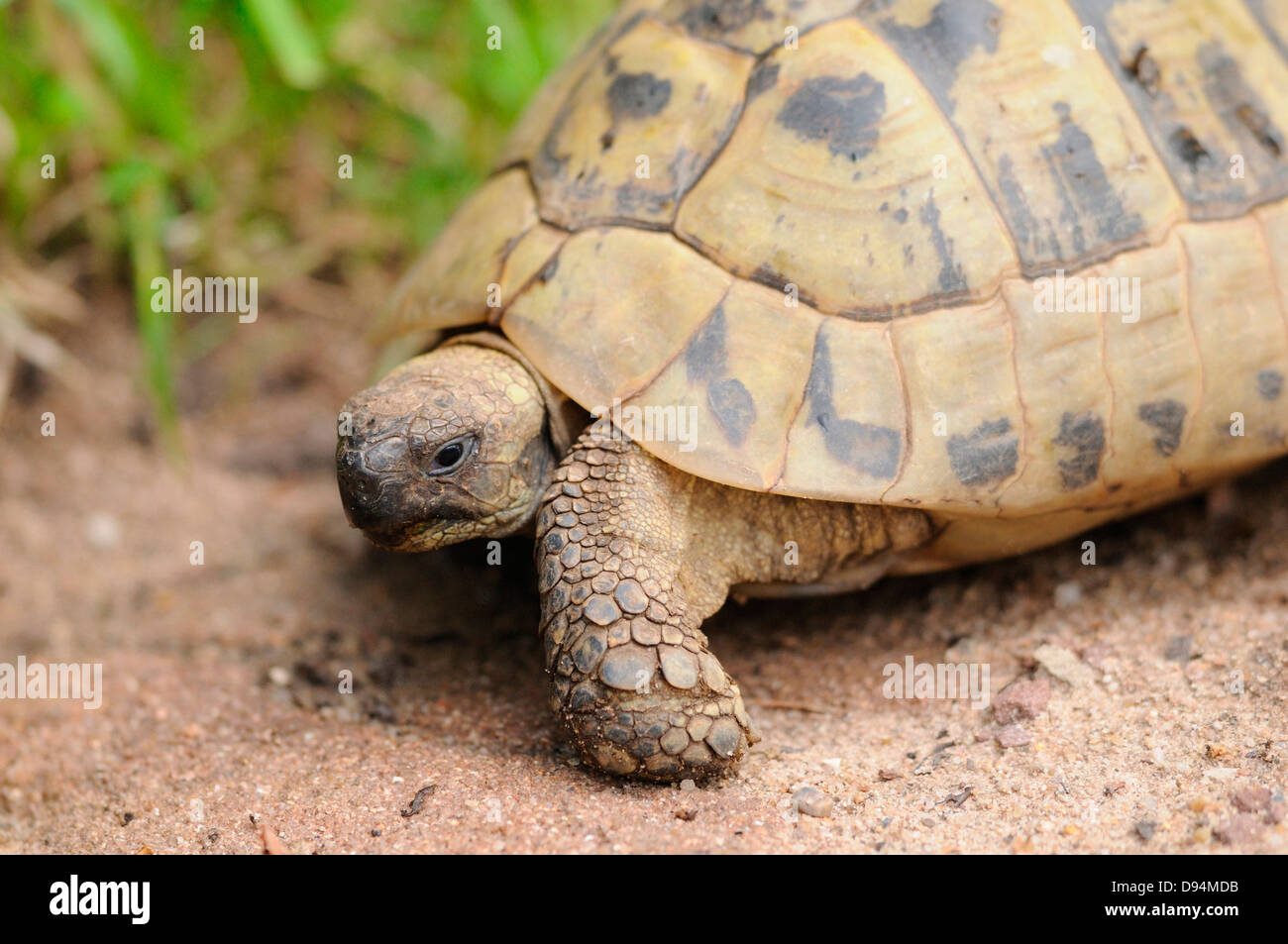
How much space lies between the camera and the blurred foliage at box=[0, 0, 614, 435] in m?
4.20

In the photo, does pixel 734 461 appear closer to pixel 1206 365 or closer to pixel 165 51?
pixel 1206 365

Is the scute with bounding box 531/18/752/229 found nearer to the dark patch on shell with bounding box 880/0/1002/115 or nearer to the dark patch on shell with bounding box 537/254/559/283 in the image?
the dark patch on shell with bounding box 537/254/559/283

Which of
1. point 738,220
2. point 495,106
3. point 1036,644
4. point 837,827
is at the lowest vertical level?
point 837,827

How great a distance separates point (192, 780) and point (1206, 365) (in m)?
2.61

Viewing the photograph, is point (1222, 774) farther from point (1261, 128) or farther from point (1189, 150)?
point (1261, 128)

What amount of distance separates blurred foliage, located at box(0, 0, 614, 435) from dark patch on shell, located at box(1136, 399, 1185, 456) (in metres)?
2.93

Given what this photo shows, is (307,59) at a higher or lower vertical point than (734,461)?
higher

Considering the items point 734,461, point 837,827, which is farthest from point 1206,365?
point 837,827

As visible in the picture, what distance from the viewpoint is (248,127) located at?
15.6 ft

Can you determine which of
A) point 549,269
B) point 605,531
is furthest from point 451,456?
point 549,269

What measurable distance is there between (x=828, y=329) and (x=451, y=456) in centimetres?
91

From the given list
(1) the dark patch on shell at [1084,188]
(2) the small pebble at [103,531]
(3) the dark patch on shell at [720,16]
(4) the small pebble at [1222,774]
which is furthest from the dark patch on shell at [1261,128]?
(2) the small pebble at [103,531]

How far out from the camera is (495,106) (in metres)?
5.03

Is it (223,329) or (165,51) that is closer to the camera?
(165,51)
